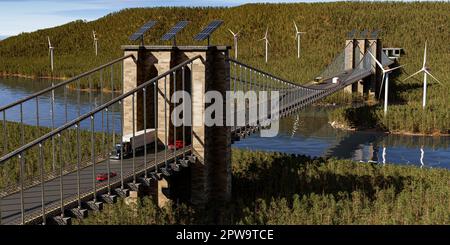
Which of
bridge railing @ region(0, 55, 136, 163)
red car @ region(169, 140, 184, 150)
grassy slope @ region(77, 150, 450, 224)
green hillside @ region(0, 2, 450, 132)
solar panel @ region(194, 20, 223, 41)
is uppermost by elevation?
green hillside @ region(0, 2, 450, 132)

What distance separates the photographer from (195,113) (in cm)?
2359

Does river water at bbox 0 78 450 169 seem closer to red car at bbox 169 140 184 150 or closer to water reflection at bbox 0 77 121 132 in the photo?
water reflection at bbox 0 77 121 132

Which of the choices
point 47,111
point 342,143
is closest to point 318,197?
point 342,143

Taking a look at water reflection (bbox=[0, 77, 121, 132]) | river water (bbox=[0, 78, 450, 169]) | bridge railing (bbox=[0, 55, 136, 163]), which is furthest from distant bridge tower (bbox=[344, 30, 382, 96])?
water reflection (bbox=[0, 77, 121, 132])

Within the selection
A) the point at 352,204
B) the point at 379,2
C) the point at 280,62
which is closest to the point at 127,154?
the point at 352,204

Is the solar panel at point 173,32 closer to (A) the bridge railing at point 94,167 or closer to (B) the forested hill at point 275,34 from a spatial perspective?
(A) the bridge railing at point 94,167

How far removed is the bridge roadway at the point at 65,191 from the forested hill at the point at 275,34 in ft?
177

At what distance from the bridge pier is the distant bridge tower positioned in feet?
150

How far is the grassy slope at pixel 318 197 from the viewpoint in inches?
842

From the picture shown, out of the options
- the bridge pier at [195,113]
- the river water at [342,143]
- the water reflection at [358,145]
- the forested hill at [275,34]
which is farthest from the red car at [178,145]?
the forested hill at [275,34]

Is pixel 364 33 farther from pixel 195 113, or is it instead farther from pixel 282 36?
pixel 282 36

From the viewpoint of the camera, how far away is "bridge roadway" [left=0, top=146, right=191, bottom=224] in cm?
1592

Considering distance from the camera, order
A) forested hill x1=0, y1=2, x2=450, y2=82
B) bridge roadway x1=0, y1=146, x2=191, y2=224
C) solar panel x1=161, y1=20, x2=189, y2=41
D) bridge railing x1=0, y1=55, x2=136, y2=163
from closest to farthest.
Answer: bridge roadway x1=0, y1=146, x2=191, y2=224, solar panel x1=161, y1=20, x2=189, y2=41, bridge railing x1=0, y1=55, x2=136, y2=163, forested hill x1=0, y1=2, x2=450, y2=82
